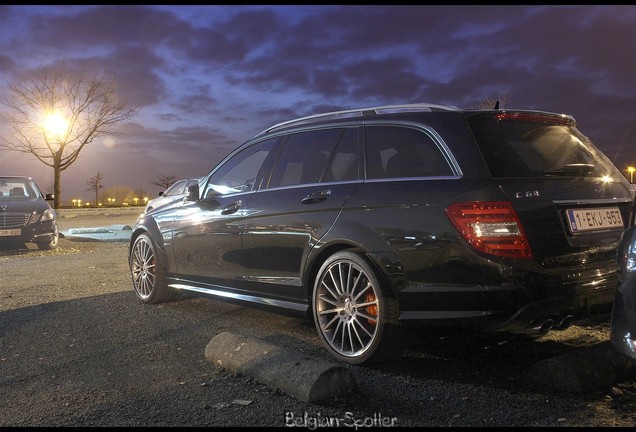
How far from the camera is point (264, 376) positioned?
352 centimetres

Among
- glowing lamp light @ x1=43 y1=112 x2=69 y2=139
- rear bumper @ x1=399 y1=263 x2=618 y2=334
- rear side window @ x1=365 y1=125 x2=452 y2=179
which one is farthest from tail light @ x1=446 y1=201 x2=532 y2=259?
glowing lamp light @ x1=43 y1=112 x2=69 y2=139

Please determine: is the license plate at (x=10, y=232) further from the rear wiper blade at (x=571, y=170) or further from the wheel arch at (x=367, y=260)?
the rear wiper blade at (x=571, y=170)

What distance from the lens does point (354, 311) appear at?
13.1 feet

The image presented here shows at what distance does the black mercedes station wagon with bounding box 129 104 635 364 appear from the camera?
342 cm

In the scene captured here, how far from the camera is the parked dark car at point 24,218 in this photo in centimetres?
1278

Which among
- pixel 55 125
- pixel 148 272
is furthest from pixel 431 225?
pixel 55 125

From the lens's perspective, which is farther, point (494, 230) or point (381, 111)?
point (381, 111)

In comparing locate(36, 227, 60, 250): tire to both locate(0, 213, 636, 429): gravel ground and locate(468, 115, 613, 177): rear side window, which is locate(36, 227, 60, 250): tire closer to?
locate(0, 213, 636, 429): gravel ground

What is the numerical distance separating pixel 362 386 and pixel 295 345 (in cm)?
109

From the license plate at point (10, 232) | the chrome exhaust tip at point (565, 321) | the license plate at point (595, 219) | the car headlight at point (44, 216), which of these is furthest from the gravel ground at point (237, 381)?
the car headlight at point (44, 216)

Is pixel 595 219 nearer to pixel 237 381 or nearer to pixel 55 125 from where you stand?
pixel 237 381

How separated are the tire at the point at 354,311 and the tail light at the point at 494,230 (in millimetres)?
693

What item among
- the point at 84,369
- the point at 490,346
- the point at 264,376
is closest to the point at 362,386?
the point at 264,376

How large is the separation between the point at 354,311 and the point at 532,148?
5.23 ft
